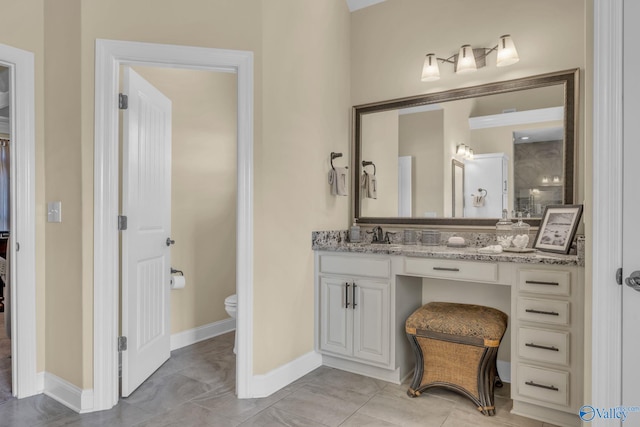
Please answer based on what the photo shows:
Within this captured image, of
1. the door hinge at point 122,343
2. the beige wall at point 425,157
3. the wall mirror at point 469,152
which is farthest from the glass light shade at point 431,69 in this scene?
the door hinge at point 122,343

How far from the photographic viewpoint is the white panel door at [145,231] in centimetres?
238

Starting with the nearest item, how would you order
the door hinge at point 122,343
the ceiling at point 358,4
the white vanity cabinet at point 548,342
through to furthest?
1. the white vanity cabinet at point 548,342
2. the door hinge at point 122,343
3. the ceiling at point 358,4

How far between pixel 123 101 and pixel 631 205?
8.33 ft

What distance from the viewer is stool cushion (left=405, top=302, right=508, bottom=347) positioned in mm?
2242

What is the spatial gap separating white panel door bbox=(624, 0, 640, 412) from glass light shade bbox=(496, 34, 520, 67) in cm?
127

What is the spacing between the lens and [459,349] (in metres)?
2.32

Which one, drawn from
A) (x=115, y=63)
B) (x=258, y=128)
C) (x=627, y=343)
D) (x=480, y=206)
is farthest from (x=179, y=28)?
(x=627, y=343)

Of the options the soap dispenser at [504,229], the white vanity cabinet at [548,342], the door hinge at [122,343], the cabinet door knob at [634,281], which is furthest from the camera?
the soap dispenser at [504,229]

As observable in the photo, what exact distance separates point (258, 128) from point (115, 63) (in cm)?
88

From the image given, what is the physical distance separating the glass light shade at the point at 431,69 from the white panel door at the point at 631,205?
1.57 metres

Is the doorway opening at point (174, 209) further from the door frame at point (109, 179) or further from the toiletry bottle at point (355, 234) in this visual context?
the toiletry bottle at point (355, 234)

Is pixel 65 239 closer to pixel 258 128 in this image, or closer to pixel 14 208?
pixel 14 208

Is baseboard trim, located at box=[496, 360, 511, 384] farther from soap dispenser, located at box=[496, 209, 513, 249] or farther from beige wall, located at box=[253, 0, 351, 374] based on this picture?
beige wall, located at box=[253, 0, 351, 374]

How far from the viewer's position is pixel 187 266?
135 inches
